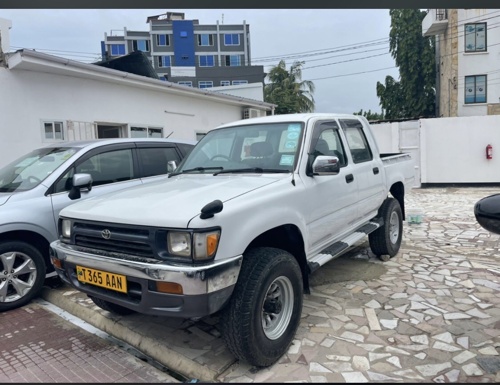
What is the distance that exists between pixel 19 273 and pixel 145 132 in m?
6.71

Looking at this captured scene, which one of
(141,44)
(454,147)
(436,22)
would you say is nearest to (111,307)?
(454,147)

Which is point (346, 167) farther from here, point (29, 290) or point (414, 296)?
point (29, 290)

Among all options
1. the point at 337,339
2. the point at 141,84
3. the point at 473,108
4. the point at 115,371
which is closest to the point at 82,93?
the point at 141,84

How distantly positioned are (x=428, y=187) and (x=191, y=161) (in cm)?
1184

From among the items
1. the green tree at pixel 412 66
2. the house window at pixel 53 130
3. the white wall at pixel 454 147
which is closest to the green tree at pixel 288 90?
the green tree at pixel 412 66

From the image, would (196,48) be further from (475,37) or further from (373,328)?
(373,328)

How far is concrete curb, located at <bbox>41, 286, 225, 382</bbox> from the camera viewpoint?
2967 millimetres

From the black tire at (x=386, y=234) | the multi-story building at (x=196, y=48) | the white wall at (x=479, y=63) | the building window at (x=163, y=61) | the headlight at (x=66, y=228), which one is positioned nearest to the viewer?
the headlight at (x=66, y=228)

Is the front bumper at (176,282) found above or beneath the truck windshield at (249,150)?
beneath

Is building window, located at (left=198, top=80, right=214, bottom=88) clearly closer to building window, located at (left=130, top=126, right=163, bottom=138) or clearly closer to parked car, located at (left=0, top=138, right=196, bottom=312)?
building window, located at (left=130, top=126, right=163, bottom=138)

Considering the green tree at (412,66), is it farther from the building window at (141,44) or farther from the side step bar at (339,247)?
the building window at (141,44)

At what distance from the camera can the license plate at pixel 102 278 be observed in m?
2.75

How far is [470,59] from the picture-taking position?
961 inches

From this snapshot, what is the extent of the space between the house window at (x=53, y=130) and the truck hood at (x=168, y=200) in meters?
5.64
